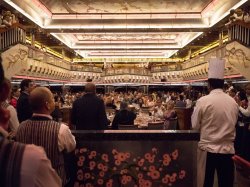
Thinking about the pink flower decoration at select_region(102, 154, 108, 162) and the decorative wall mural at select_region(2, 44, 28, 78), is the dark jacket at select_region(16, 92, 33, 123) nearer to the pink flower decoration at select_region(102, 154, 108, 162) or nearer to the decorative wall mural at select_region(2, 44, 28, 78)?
the pink flower decoration at select_region(102, 154, 108, 162)

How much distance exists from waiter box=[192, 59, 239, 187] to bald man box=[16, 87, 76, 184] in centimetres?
155

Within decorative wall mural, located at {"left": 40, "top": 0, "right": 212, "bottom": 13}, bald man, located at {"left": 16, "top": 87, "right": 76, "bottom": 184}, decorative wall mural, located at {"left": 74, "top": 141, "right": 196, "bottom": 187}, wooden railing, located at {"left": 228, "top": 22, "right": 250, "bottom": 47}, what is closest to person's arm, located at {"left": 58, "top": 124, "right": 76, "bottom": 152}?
bald man, located at {"left": 16, "top": 87, "right": 76, "bottom": 184}

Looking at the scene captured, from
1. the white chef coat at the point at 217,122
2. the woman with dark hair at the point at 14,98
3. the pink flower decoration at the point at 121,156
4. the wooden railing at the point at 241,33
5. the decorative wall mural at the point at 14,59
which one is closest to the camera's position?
the white chef coat at the point at 217,122

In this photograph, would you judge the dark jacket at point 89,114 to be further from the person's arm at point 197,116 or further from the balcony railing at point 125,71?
the balcony railing at point 125,71

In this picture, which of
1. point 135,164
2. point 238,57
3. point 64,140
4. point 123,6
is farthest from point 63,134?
point 123,6

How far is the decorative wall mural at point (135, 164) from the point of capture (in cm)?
386

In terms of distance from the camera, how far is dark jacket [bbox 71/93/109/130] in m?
5.23

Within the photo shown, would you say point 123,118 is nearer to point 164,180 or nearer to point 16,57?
point 16,57

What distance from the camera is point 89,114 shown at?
522cm

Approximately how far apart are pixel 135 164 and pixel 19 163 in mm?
2793

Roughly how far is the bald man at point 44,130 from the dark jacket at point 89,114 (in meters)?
2.36

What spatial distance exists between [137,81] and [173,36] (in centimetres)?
746

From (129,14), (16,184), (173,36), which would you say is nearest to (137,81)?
(173,36)

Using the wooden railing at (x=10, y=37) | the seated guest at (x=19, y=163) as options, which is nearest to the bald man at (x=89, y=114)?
the seated guest at (x=19, y=163)
